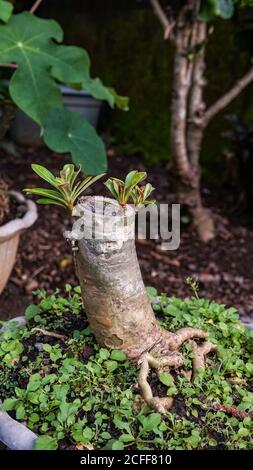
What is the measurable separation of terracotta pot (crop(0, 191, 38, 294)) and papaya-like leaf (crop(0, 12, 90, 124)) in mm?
385

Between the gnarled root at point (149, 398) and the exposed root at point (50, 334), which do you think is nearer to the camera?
the gnarled root at point (149, 398)

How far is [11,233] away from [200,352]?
114cm

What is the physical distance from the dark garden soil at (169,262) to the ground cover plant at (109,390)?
1.24 m

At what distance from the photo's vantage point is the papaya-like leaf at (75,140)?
2.63 meters

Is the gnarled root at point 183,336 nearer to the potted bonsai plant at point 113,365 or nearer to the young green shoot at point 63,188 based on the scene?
the potted bonsai plant at point 113,365

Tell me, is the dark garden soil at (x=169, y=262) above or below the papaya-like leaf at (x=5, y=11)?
below

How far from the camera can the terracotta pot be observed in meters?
2.54

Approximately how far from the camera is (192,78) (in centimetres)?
327

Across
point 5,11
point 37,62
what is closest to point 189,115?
point 37,62

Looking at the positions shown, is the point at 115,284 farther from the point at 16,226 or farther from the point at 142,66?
the point at 142,66

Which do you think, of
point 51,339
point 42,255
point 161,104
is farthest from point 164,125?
point 51,339

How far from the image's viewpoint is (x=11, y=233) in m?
2.54

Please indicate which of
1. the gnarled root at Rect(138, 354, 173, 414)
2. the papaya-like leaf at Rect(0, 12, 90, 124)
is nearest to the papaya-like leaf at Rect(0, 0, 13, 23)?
the papaya-like leaf at Rect(0, 12, 90, 124)
